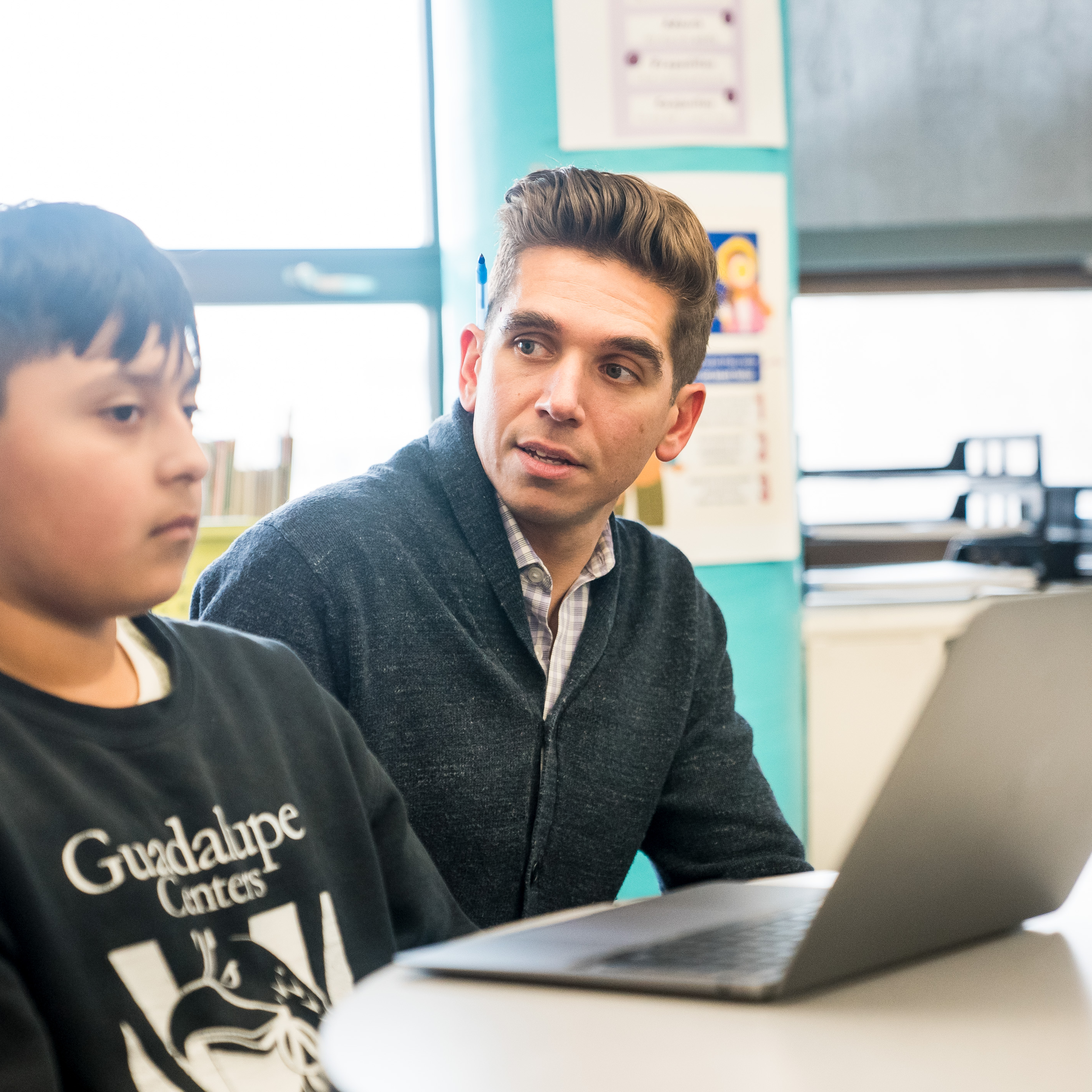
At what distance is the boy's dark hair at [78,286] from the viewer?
709 mm

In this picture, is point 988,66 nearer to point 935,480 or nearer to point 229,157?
point 935,480

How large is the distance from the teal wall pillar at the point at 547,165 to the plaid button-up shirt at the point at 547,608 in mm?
969

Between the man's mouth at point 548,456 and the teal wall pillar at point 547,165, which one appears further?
the teal wall pillar at point 547,165

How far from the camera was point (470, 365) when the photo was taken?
4.62 feet

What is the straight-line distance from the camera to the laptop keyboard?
1.98ft

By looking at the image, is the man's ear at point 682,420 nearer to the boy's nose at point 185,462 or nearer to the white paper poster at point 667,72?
the boy's nose at point 185,462

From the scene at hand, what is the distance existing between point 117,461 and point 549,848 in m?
0.70

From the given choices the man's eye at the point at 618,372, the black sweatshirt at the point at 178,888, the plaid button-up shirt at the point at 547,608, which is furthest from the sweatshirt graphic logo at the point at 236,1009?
the man's eye at the point at 618,372

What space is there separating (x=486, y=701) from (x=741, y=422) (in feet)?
4.36

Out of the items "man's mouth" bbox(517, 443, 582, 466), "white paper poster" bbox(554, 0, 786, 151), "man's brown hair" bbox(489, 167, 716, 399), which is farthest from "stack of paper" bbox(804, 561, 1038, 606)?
"man's mouth" bbox(517, 443, 582, 466)

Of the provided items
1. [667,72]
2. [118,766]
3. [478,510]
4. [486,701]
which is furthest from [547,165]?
[118,766]

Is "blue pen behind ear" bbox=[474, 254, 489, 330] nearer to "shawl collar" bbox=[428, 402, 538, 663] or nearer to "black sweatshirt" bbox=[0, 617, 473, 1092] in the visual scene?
"shawl collar" bbox=[428, 402, 538, 663]

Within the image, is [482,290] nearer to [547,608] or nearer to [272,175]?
[547,608]

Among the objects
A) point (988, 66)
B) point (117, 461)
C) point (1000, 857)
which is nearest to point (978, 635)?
point (1000, 857)
